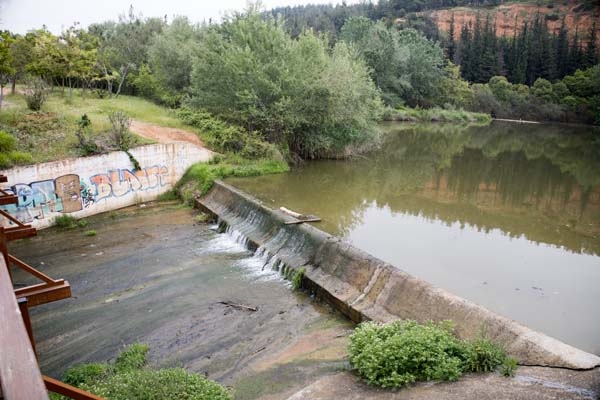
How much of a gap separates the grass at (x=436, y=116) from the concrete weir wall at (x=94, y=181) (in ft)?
133

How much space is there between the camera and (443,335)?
6.88m

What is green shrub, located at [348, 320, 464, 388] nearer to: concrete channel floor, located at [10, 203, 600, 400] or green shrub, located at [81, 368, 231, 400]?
concrete channel floor, located at [10, 203, 600, 400]

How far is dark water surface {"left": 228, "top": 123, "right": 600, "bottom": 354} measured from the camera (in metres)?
10.1

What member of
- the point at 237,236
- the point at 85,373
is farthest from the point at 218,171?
the point at 85,373

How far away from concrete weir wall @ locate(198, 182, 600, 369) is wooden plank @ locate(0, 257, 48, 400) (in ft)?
21.9

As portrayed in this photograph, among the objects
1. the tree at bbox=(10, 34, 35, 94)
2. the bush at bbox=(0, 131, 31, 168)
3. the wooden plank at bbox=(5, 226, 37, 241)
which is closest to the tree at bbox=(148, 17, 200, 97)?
the tree at bbox=(10, 34, 35, 94)

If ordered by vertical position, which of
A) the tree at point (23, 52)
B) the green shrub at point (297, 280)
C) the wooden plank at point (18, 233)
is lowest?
the green shrub at point (297, 280)

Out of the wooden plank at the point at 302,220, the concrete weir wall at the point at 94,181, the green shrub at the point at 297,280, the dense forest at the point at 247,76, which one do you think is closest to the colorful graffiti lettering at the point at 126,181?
the concrete weir wall at the point at 94,181

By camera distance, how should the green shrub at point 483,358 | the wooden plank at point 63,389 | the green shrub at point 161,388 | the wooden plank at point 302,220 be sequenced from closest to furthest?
the wooden plank at point 63,389 < the green shrub at point 161,388 < the green shrub at point 483,358 < the wooden plank at point 302,220

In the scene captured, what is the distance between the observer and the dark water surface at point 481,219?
10.1m

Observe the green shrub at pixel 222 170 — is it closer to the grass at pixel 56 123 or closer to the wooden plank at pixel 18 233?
the grass at pixel 56 123

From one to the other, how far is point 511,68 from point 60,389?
84974 mm

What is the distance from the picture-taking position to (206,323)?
9.79m

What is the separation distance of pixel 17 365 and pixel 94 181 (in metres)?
16.2
